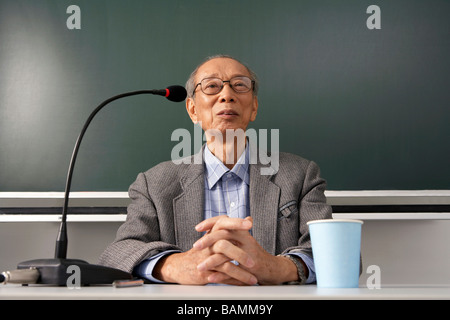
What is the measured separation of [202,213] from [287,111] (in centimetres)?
69

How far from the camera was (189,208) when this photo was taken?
1.73 meters

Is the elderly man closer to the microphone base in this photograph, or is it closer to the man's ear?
the man's ear

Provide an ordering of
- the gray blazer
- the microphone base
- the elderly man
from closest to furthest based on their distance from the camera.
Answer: the microphone base
the elderly man
the gray blazer

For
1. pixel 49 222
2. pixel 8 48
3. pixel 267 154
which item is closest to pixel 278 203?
pixel 267 154

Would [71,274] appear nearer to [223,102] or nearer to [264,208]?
[264,208]

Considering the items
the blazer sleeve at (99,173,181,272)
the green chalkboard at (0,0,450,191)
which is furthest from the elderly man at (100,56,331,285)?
the green chalkboard at (0,0,450,191)

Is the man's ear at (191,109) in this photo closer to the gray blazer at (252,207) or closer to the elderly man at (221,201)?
the elderly man at (221,201)

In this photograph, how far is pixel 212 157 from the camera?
1899 mm

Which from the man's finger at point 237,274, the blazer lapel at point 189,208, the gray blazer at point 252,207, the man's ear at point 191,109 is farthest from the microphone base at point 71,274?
the man's ear at point 191,109

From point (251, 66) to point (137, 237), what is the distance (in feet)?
3.31

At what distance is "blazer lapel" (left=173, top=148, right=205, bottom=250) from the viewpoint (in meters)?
1.70

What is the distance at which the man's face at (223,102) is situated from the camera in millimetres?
1849

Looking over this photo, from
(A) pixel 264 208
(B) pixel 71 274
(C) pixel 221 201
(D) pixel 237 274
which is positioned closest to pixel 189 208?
(C) pixel 221 201

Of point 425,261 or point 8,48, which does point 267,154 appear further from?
point 8,48
